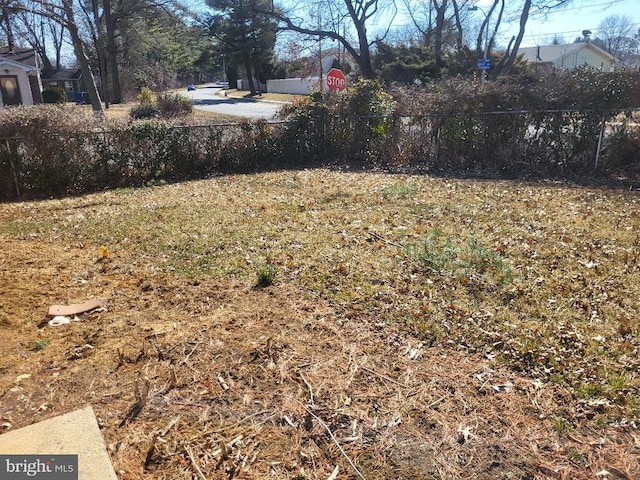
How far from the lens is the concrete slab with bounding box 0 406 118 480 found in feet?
7.55

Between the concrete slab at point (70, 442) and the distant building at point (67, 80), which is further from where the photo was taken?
the distant building at point (67, 80)

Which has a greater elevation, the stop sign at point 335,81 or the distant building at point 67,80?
the distant building at point 67,80

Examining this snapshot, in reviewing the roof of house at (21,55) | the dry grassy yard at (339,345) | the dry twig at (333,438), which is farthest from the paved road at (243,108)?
the dry twig at (333,438)

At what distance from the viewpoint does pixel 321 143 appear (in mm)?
12383

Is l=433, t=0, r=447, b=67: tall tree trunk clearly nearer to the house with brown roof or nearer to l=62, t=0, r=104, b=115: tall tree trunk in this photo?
l=62, t=0, r=104, b=115: tall tree trunk

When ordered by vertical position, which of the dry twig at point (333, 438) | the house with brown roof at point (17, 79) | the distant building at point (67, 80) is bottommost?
the dry twig at point (333, 438)

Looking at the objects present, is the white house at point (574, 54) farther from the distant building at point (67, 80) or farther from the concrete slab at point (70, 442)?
the concrete slab at point (70, 442)

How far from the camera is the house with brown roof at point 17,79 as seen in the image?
31734 mm

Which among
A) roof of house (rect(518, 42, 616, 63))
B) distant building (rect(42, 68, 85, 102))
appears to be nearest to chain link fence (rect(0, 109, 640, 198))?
roof of house (rect(518, 42, 616, 63))

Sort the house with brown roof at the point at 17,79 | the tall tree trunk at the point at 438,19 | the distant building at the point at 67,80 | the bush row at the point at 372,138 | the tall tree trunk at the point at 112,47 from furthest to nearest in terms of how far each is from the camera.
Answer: the distant building at the point at 67,80
the tall tree trunk at the point at 112,47
the house with brown roof at the point at 17,79
the tall tree trunk at the point at 438,19
the bush row at the point at 372,138

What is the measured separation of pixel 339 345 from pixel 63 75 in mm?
59362

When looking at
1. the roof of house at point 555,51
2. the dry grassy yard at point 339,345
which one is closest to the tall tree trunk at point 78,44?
the dry grassy yard at point 339,345

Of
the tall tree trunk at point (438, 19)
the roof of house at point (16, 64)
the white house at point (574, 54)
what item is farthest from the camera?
the white house at point (574, 54)

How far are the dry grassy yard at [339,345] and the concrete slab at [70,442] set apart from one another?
8 centimetres
